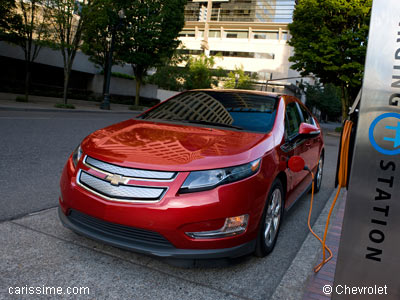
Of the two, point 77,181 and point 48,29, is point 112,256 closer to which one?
point 77,181

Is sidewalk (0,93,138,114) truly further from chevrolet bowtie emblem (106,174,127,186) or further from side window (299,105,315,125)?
chevrolet bowtie emblem (106,174,127,186)

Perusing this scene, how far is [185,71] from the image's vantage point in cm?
4075

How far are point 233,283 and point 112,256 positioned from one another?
40.7 inches

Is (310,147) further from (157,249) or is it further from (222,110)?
(157,249)

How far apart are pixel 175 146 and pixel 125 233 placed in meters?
0.82

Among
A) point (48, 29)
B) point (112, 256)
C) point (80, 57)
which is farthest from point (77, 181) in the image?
point (80, 57)

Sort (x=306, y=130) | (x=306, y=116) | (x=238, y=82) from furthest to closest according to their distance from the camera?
(x=238, y=82) < (x=306, y=116) < (x=306, y=130)

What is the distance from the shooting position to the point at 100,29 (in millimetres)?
24250

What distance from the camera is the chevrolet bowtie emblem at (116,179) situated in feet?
8.79

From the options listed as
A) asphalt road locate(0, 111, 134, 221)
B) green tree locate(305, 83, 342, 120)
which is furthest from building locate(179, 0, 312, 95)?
asphalt road locate(0, 111, 134, 221)

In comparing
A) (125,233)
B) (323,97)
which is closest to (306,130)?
(125,233)

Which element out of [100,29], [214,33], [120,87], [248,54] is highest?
[214,33]

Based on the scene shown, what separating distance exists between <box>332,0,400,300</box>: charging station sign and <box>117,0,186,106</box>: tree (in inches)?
1018

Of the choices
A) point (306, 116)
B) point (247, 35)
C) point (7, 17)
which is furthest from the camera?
point (247, 35)
